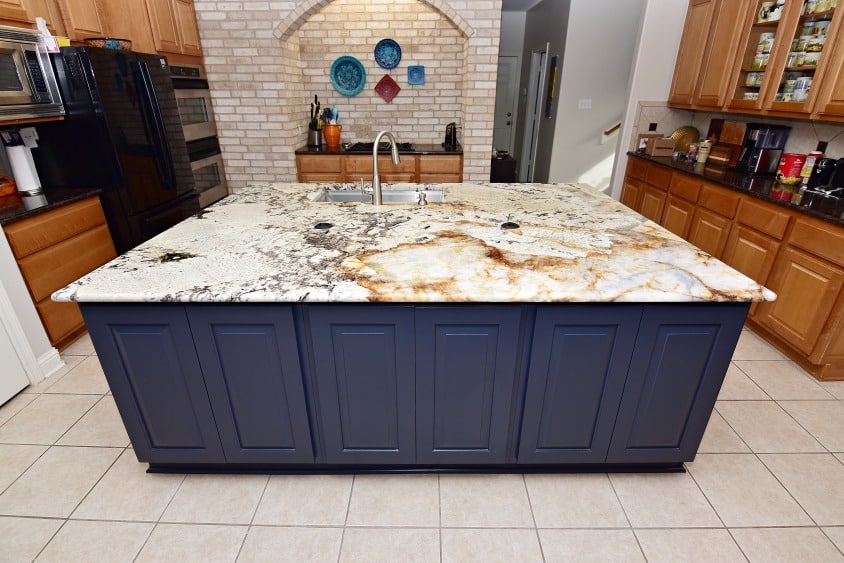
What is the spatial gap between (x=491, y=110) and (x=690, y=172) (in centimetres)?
176

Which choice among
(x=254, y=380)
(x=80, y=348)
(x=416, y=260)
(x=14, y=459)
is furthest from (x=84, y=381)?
(x=416, y=260)

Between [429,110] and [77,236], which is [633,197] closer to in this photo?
[429,110]

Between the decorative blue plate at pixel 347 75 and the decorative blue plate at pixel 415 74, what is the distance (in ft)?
1.54

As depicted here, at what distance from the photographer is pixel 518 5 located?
6.43m

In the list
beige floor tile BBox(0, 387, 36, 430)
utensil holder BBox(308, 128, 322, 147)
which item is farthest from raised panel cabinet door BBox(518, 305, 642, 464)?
utensil holder BBox(308, 128, 322, 147)

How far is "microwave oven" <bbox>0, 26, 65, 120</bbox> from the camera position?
6.89 feet

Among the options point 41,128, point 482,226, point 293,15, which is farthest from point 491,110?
point 41,128

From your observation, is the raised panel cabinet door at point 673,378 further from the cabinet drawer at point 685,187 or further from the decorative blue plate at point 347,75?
the decorative blue plate at point 347,75

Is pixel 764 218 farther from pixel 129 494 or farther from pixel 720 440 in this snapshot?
pixel 129 494

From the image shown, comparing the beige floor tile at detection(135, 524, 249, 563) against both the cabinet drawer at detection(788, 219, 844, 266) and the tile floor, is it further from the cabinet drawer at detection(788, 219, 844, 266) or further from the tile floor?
the cabinet drawer at detection(788, 219, 844, 266)

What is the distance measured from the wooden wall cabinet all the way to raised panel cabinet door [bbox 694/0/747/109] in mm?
4380

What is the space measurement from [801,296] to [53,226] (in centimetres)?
409

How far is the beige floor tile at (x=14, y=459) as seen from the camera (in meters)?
1.77

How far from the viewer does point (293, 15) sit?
12.5 feet
